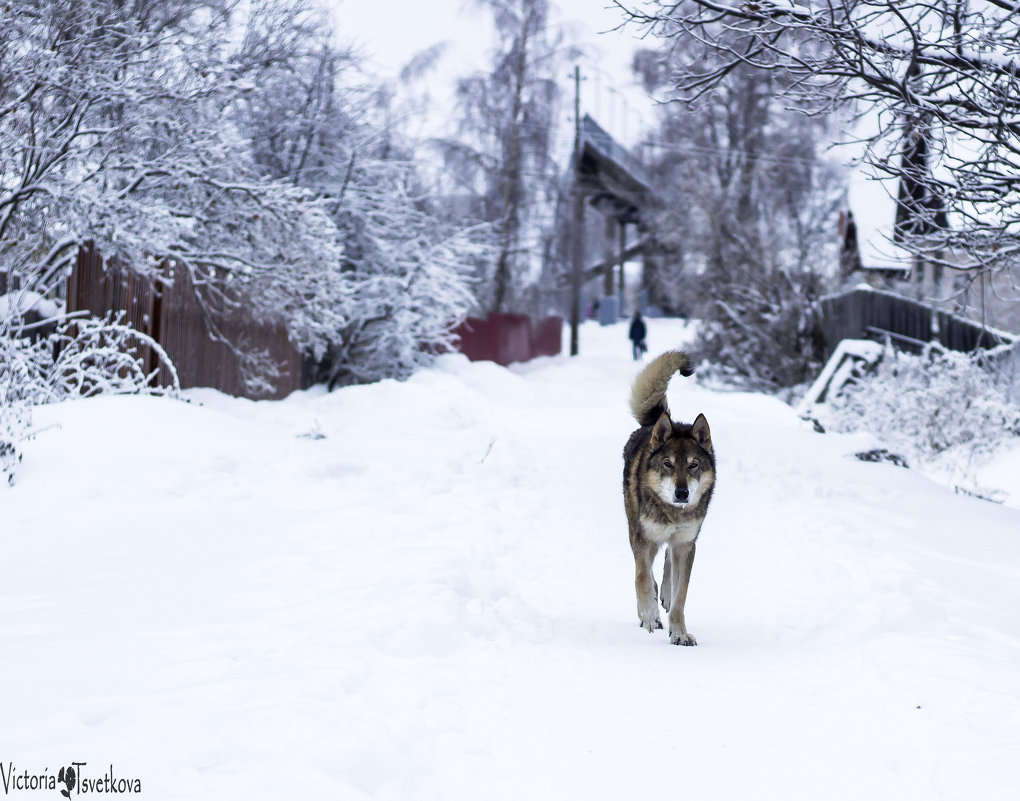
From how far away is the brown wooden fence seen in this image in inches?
520

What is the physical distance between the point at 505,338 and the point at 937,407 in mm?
20959

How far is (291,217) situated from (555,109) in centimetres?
2207

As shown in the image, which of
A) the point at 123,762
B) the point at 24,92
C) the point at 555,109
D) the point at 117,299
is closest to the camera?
the point at 123,762

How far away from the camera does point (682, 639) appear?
5.69 meters

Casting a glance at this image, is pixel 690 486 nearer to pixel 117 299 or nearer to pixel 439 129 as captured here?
pixel 117 299

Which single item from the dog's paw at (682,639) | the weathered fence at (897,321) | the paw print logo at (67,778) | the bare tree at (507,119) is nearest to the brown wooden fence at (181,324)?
the dog's paw at (682,639)

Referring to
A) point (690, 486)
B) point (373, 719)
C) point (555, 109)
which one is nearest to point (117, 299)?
point (690, 486)

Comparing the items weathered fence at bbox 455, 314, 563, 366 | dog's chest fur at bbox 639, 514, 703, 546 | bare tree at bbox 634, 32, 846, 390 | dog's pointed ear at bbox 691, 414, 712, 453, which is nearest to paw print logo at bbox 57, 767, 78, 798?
dog's chest fur at bbox 639, 514, 703, 546

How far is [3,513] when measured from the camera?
7086 millimetres

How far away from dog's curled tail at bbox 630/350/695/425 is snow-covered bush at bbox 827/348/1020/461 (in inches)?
332

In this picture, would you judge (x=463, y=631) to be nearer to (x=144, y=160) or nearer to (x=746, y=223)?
(x=144, y=160)

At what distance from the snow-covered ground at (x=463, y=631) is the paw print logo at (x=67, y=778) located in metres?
0.04

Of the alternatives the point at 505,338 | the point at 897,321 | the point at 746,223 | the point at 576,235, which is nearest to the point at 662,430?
the point at 897,321

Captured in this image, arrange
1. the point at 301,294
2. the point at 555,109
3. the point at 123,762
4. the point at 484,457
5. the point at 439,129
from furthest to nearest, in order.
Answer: the point at 555,109
the point at 439,129
the point at 301,294
the point at 484,457
the point at 123,762
